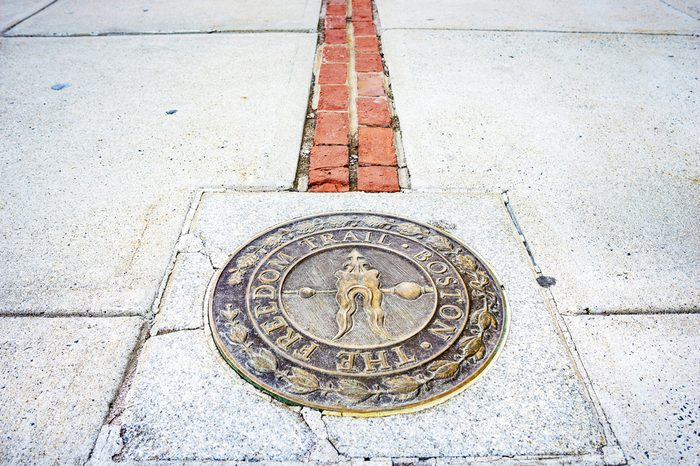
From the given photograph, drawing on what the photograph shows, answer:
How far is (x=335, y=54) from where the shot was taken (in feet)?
12.2

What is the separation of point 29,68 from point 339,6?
254cm

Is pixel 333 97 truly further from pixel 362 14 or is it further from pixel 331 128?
pixel 362 14

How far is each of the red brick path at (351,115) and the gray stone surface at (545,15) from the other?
478mm

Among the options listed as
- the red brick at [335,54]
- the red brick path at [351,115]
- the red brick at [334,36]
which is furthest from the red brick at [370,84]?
the red brick at [334,36]

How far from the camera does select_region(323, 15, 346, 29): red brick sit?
4.22 metres

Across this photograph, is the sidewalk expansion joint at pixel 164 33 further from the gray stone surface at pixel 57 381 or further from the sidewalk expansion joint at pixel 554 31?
the gray stone surface at pixel 57 381

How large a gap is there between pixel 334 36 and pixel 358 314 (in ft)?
9.56

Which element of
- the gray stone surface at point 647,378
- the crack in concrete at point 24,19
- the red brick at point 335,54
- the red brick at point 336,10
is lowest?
the gray stone surface at point 647,378

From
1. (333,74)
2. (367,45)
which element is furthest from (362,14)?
(333,74)

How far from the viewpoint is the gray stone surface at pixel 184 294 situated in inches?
68.1

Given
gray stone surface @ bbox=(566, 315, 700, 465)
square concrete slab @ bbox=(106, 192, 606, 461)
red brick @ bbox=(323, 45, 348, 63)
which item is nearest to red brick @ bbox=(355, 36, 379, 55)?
red brick @ bbox=(323, 45, 348, 63)

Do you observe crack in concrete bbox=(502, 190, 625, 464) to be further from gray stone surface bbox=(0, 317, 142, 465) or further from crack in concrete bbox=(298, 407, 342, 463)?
gray stone surface bbox=(0, 317, 142, 465)

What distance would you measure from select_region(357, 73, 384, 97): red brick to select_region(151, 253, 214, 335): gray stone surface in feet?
5.43

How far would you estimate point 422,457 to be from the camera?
4.44 ft
